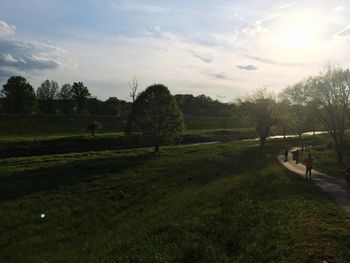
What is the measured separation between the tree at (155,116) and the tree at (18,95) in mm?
77581

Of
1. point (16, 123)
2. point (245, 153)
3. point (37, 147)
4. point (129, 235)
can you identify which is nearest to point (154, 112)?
point (245, 153)

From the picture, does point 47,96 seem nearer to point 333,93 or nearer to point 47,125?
point 47,125

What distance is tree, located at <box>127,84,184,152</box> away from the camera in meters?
52.4

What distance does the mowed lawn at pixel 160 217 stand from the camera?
12.9 meters

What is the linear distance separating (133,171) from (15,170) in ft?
34.2

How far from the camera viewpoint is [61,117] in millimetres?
110812

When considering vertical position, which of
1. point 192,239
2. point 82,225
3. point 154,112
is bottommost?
point 82,225

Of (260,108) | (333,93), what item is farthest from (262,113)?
(333,93)

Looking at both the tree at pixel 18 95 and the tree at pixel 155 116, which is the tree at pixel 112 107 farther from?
the tree at pixel 155 116

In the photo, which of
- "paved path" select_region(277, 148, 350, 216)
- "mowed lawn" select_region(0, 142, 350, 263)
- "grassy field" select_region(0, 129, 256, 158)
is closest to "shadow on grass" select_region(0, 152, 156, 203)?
"mowed lawn" select_region(0, 142, 350, 263)

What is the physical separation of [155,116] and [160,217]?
33487 millimetres

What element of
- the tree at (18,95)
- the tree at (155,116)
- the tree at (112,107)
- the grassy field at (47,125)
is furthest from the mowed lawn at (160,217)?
the tree at (112,107)

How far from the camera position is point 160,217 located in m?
19.8

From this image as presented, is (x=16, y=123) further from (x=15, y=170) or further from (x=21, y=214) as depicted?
(x=21, y=214)
